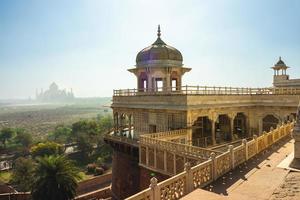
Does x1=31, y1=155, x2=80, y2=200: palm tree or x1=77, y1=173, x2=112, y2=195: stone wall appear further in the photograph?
x1=77, y1=173, x2=112, y2=195: stone wall

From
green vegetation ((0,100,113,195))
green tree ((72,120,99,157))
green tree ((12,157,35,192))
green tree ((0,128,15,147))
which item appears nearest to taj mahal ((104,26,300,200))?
green vegetation ((0,100,113,195))

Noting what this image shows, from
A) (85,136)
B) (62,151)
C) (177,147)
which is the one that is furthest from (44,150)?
(177,147)

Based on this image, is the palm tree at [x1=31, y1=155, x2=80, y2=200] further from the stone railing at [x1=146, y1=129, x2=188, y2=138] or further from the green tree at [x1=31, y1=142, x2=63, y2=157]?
the green tree at [x1=31, y1=142, x2=63, y2=157]

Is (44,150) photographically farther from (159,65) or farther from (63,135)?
(159,65)

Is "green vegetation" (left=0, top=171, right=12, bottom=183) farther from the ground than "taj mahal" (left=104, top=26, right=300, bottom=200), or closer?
closer

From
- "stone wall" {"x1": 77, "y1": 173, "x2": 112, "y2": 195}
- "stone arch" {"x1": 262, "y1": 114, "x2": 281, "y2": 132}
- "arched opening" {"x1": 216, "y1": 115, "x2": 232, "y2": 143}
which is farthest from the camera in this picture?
"stone wall" {"x1": 77, "y1": 173, "x2": 112, "y2": 195}

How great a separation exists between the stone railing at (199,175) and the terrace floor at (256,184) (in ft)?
0.80

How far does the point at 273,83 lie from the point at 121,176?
994 inches

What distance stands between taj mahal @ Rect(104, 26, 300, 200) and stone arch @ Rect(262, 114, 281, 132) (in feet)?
0.29

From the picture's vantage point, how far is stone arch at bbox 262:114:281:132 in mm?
25656

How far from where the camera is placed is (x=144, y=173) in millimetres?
17172

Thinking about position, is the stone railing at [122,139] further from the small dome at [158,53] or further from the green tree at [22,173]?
the green tree at [22,173]

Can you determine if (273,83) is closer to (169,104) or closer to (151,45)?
(151,45)

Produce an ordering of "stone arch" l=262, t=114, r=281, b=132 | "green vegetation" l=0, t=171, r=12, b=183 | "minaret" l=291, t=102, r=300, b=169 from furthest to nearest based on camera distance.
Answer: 1. "green vegetation" l=0, t=171, r=12, b=183
2. "stone arch" l=262, t=114, r=281, b=132
3. "minaret" l=291, t=102, r=300, b=169
